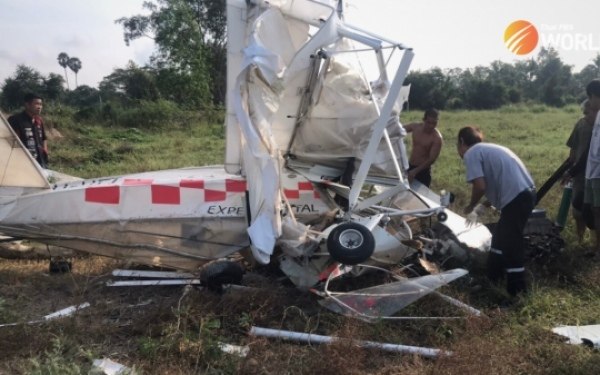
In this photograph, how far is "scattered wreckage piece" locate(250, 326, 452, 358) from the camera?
3.33 meters

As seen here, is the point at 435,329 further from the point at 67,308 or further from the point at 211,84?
the point at 211,84

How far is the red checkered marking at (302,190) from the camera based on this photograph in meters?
4.75

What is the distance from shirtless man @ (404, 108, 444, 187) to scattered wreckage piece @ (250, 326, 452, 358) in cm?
315

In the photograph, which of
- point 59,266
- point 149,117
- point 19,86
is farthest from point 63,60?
point 59,266

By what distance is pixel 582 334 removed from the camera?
3.58m

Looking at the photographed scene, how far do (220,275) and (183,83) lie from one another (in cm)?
2440

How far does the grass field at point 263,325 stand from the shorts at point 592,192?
60 cm

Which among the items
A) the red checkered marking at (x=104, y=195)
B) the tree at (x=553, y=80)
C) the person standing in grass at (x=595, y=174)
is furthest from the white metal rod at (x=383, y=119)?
the tree at (x=553, y=80)

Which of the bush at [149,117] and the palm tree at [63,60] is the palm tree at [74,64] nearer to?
the palm tree at [63,60]

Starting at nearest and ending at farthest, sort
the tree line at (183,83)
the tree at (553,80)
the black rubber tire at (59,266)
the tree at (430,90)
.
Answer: the black rubber tire at (59,266) → the tree line at (183,83) → the tree at (430,90) → the tree at (553,80)

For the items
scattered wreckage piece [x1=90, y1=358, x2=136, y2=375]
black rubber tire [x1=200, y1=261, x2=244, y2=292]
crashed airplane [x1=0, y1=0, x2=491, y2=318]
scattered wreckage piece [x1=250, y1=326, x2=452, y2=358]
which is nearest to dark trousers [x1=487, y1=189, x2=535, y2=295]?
crashed airplane [x1=0, y1=0, x2=491, y2=318]

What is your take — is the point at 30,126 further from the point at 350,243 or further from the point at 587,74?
the point at 587,74

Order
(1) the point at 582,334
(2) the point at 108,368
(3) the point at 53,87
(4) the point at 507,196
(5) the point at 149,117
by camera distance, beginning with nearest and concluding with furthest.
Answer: (2) the point at 108,368, (1) the point at 582,334, (4) the point at 507,196, (5) the point at 149,117, (3) the point at 53,87

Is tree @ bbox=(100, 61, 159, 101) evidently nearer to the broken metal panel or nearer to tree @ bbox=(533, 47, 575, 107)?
the broken metal panel
